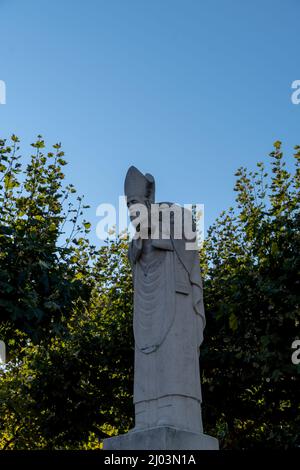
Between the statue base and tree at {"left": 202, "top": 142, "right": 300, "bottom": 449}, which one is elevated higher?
tree at {"left": 202, "top": 142, "right": 300, "bottom": 449}

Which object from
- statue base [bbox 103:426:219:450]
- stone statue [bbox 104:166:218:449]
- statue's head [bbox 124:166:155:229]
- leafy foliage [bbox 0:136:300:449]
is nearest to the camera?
statue base [bbox 103:426:219:450]

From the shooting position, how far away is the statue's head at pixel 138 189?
28.3 feet

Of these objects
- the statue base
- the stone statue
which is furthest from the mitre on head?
the statue base

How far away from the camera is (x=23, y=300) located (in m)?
12.8

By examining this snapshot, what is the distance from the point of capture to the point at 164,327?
26.0ft

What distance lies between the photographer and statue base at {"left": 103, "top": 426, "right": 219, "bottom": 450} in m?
6.91

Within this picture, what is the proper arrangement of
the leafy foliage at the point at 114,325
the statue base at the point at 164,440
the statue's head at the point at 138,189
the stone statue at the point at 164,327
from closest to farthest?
1. the statue base at the point at 164,440
2. the stone statue at the point at 164,327
3. the statue's head at the point at 138,189
4. the leafy foliage at the point at 114,325

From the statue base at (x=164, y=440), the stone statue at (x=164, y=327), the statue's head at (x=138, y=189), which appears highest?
the statue's head at (x=138, y=189)

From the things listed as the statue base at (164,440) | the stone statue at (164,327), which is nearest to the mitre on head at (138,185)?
the stone statue at (164,327)

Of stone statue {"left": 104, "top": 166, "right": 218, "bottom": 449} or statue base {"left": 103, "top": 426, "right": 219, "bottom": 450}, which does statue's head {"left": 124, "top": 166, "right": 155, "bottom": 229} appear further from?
statue base {"left": 103, "top": 426, "right": 219, "bottom": 450}

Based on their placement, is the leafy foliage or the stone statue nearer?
the stone statue

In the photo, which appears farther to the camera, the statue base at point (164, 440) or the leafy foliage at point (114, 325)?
the leafy foliage at point (114, 325)

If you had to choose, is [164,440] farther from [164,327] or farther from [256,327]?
[256,327]

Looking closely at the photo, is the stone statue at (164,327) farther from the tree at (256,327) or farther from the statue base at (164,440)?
the tree at (256,327)
